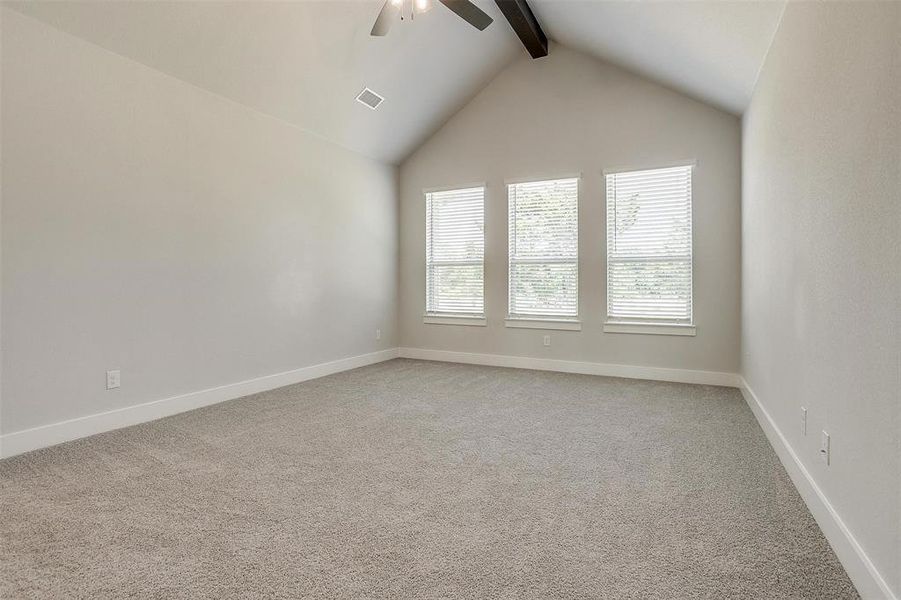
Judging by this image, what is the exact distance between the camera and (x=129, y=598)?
1529 millimetres

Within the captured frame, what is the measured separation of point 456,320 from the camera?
6.16m

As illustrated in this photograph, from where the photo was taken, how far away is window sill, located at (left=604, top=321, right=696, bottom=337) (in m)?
4.90

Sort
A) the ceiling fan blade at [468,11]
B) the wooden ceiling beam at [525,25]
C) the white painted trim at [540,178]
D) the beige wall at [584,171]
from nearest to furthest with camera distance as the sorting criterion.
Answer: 1. the ceiling fan blade at [468,11]
2. the wooden ceiling beam at [525,25]
3. the beige wall at [584,171]
4. the white painted trim at [540,178]

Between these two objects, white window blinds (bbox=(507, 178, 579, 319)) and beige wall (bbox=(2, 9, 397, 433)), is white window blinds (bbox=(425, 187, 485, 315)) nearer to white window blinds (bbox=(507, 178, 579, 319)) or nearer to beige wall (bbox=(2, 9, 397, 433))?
white window blinds (bbox=(507, 178, 579, 319))

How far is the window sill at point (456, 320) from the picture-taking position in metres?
6.01

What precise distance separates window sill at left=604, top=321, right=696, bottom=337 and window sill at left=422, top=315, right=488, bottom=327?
1.52 meters

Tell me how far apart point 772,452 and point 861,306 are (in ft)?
5.29

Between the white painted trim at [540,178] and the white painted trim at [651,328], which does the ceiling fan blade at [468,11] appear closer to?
the white painted trim at [540,178]

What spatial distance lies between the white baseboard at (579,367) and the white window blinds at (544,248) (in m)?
0.56

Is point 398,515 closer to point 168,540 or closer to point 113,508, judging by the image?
point 168,540

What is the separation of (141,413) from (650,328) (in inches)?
184

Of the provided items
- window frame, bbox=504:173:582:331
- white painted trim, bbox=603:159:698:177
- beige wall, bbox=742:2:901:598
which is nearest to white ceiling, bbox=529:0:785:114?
beige wall, bbox=742:2:901:598

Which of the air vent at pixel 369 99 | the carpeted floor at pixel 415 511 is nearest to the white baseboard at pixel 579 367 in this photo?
the carpeted floor at pixel 415 511

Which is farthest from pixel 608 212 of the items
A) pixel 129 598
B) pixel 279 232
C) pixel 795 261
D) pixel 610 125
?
pixel 129 598
